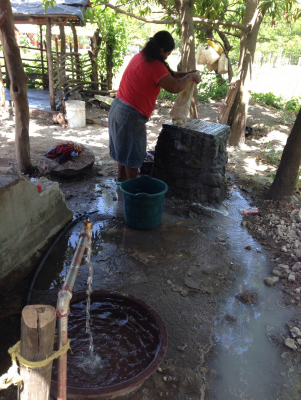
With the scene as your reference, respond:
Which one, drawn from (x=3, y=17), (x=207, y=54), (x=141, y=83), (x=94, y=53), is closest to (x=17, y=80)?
(x=3, y=17)

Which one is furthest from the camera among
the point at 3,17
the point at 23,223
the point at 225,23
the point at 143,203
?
the point at 225,23

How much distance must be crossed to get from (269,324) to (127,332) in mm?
1172

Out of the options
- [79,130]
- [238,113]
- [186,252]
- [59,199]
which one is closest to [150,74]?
[59,199]

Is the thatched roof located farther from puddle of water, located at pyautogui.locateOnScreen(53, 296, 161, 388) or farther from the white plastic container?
puddle of water, located at pyautogui.locateOnScreen(53, 296, 161, 388)

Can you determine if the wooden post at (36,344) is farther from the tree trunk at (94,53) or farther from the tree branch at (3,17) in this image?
the tree trunk at (94,53)

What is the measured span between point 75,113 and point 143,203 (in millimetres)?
5196

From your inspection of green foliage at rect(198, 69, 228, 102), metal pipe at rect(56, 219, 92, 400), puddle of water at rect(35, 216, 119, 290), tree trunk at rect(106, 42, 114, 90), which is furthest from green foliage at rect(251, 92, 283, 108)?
metal pipe at rect(56, 219, 92, 400)

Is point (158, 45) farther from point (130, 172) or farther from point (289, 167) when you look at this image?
point (289, 167)

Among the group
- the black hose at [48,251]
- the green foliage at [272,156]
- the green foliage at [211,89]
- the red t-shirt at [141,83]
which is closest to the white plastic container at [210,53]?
the green foliage at [211,89]

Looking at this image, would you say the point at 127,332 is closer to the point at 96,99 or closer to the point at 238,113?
the point at 238,113

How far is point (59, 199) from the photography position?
11.8 feet

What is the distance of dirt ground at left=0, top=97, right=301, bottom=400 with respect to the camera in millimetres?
4500

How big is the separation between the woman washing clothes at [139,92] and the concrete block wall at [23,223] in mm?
1025

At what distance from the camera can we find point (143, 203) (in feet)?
11.7
